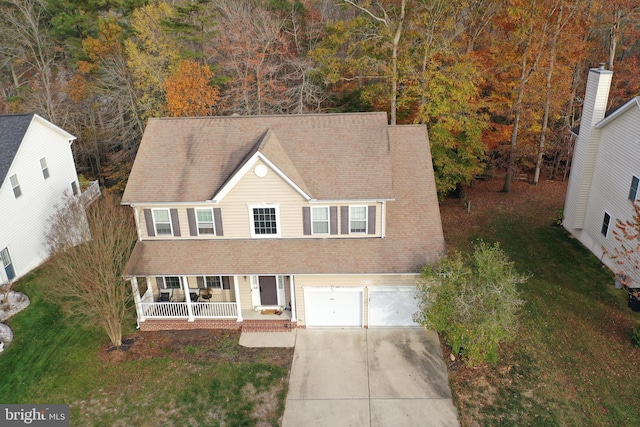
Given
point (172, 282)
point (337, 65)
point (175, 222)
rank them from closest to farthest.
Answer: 1. point (175, 222)
2. point (172, 282)
3. point (337, 65)

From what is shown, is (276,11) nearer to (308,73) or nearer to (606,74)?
(308,73)

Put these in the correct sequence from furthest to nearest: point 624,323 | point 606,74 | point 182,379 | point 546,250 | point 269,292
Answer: point 546,250, point 606,74, point 269,292, point 624,323, point 182,379

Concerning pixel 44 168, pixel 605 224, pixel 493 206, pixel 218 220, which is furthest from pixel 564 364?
pixel 44 168

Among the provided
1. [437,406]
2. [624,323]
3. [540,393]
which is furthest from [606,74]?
[437,406]

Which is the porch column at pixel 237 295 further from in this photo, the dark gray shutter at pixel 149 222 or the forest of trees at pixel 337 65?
the forest of trees at pixel 337 65

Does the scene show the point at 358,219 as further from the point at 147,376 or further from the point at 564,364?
the point at 147,376

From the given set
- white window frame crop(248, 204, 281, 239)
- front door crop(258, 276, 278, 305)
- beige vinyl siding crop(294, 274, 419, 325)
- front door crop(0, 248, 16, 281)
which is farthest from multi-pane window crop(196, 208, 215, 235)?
front door crop(0, 248, 16, 281)

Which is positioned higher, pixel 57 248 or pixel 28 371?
pixel 57 248
